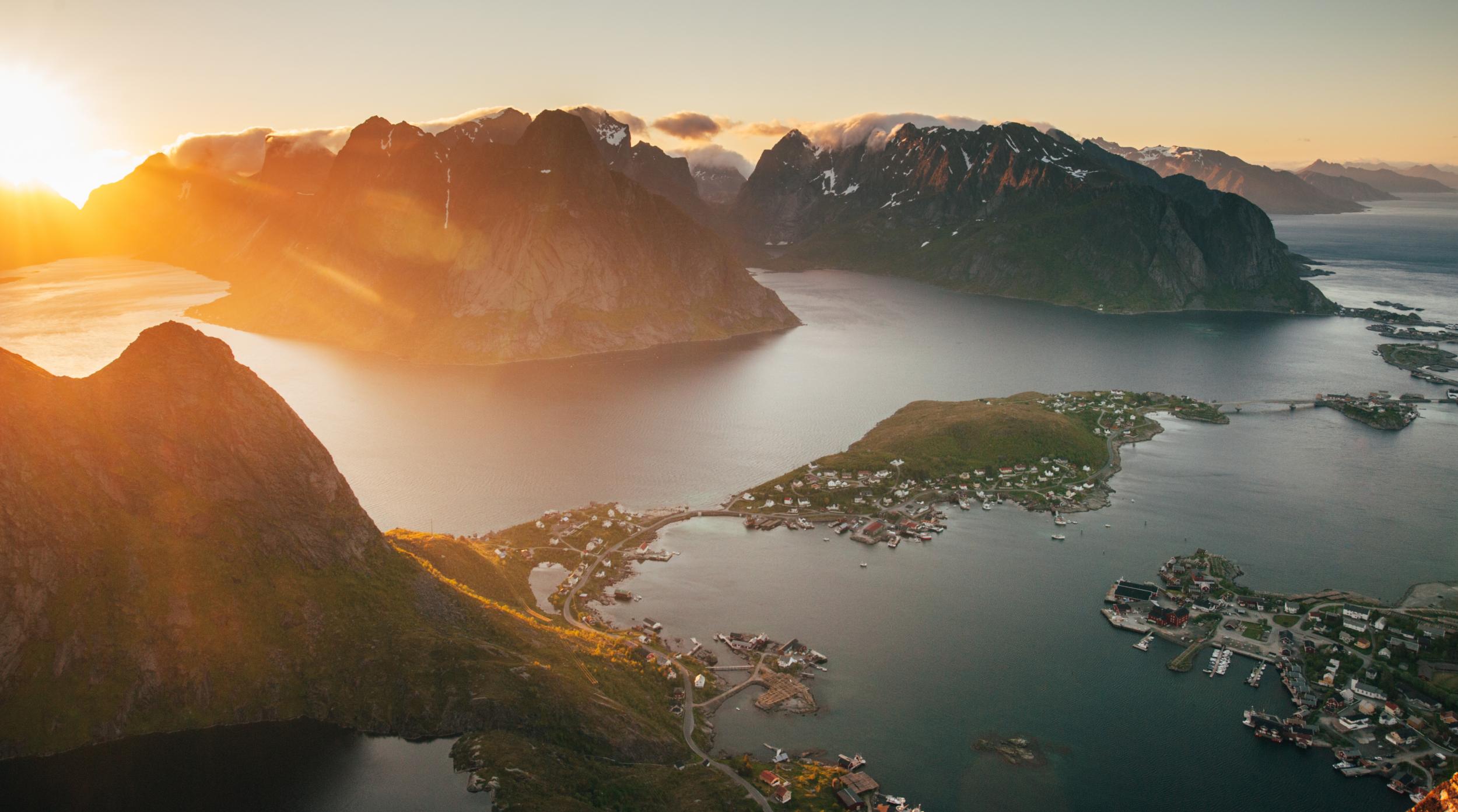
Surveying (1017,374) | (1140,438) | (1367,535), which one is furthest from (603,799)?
(1017,374)

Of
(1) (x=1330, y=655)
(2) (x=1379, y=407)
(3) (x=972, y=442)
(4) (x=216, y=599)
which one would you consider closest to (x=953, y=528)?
(3) (x=972, y=442)

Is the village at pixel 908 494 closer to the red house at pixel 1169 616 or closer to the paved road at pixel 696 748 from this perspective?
the red house at pixel 1169 616

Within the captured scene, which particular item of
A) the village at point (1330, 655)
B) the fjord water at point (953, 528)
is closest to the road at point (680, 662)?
the fjord water at point (953, 528)

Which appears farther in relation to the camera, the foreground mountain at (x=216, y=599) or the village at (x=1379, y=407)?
the village at (x=1379, y=407)

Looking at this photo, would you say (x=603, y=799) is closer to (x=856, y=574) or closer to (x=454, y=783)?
(x=454, y=783)

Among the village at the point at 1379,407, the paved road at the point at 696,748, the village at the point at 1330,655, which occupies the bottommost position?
the village at the point at 1330,655

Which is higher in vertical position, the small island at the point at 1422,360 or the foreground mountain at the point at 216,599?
the foreground mountain at the point at 216,599
